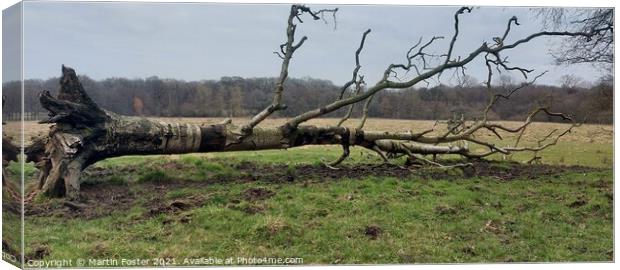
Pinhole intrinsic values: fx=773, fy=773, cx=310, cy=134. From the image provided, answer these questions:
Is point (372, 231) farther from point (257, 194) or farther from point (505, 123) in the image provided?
point (505, 123)

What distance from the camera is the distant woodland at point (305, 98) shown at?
8812 mm

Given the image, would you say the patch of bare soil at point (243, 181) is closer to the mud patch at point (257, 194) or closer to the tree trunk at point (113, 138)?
the mud patch at point (257, 194)

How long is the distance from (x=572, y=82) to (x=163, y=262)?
5.45 meters

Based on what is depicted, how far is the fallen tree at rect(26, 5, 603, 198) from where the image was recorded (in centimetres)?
883

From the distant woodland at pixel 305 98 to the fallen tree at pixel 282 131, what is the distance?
10cm

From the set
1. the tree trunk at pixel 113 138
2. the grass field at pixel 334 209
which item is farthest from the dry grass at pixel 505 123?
the tree trunk at pixel 113 138

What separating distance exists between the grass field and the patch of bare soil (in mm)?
16

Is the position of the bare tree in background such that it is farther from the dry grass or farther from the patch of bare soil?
the patch of bare soil

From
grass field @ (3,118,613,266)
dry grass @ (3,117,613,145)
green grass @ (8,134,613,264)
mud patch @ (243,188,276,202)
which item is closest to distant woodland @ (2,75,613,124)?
dry grass @ (3,117,613,145)

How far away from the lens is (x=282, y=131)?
1011cm

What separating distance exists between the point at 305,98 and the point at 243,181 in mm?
1288

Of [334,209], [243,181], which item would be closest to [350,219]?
[334,209]

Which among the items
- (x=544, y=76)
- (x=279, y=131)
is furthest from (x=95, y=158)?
(x=544, y=76)

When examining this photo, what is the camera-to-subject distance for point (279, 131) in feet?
33.2
